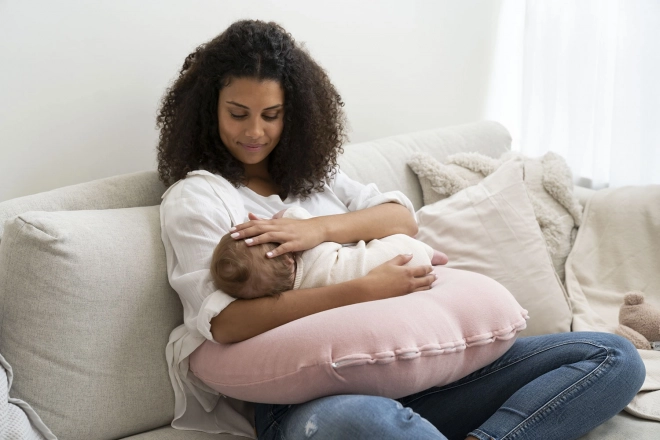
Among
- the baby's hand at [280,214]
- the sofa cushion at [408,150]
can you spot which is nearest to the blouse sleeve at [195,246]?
the baby's hand at [280,214]

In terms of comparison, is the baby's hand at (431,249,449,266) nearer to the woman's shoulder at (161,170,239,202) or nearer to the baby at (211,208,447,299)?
the baby at (211,208,447,299)

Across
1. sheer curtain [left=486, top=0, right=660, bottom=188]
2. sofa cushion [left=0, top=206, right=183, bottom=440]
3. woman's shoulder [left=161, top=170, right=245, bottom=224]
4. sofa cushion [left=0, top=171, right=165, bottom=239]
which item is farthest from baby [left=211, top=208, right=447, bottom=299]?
sheer curtain [left=486, top=0, right=660, bottom=188]

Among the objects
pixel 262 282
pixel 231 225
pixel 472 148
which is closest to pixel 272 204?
pixel 231 225

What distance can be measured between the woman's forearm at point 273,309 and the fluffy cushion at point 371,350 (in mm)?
32

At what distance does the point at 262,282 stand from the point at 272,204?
357 mm

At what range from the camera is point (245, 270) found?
1422mm

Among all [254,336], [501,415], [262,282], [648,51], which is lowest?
[501,415]

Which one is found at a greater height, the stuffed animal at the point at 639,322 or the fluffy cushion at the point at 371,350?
the fluffy cushion at the point at 371,350

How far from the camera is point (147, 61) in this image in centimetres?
194

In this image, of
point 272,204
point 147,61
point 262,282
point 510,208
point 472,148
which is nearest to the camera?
point 262,282

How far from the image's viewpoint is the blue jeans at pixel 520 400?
132cm

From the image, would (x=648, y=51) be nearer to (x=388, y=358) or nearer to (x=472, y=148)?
(x=472, y=148)

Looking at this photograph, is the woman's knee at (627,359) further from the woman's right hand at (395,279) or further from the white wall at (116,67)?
the white wall at (116,67)

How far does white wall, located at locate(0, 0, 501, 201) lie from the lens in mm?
1730
